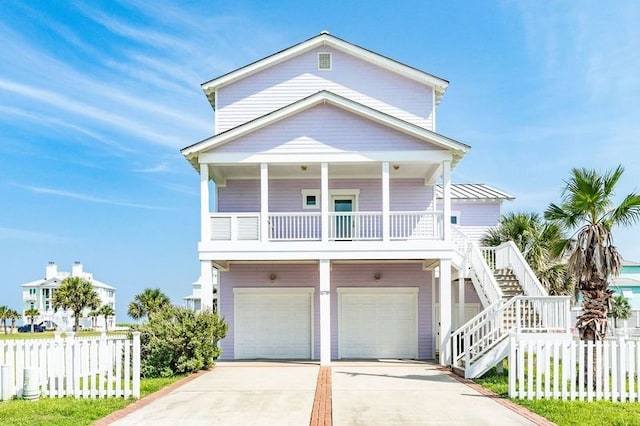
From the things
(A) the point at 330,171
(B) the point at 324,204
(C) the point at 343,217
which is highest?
(A) the point at 330,171

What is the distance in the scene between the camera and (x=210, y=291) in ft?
60.0

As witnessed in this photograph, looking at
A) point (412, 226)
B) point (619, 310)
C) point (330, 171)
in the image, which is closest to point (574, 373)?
point (412, 226)

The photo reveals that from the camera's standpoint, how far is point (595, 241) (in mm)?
13352

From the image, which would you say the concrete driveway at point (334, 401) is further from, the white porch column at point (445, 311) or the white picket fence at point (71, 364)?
the white porch column at point (445, 311)

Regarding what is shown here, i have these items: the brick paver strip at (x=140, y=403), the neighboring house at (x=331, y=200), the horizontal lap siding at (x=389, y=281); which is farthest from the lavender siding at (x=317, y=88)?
the brick paver strip at (x=140, y=403)

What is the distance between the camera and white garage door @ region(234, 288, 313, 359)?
69.8 ft

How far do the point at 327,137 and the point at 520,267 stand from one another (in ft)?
24.9

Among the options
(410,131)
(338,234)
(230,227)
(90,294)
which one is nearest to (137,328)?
(230,227)

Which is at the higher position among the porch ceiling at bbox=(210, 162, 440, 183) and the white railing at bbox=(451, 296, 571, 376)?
the porch ceiling at bbox=(210, 162, 440, 183)

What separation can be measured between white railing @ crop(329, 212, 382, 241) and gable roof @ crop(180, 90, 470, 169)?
3.20 metres

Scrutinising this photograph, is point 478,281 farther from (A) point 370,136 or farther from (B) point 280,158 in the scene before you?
(B) point 280,158

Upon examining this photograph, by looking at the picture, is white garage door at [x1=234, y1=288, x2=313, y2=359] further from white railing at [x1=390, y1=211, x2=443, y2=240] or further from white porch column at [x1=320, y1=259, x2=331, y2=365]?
white railing at [x1=390, y1=211, x2=443, y2=240]

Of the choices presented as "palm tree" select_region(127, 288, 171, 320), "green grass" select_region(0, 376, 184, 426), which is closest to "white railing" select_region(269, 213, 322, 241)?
"green grass" select_region(0, 376, 184, 426)

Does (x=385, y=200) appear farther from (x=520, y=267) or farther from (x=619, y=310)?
(x=619, y=310)
